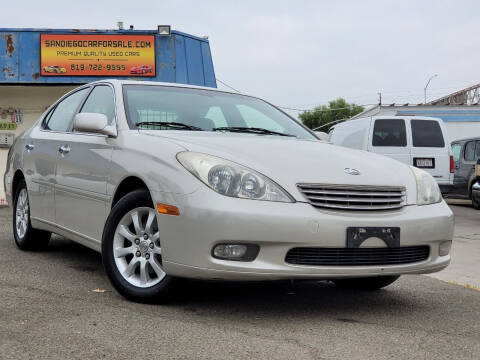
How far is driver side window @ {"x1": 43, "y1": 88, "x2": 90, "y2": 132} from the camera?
5758 mm

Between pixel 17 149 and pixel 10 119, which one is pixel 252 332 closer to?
pixel 17 149

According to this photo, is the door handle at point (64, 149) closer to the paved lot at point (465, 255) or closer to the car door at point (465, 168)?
the paved lot at point (465, 255)

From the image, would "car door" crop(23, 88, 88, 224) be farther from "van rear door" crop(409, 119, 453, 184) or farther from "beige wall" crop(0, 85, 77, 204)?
"beige wall" crop(0, 85, 77, 204)

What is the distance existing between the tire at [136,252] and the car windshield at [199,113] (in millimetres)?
722

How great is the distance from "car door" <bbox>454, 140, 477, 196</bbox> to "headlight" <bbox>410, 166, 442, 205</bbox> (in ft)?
36.8

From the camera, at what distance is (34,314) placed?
3812 millimetres

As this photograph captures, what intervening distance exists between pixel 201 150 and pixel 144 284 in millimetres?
891

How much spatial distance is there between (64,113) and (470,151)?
1164 cm

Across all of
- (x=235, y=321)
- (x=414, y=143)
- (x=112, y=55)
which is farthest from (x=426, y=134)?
(x=235, y=321)

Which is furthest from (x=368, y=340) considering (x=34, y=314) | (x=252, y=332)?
(x=34, y=314)

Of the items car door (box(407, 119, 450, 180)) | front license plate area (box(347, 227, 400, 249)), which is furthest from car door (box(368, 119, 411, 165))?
front license plate area (box(347, 227, 400, 249))

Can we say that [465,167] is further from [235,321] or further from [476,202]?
[235,321]

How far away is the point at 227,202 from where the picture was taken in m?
3.68

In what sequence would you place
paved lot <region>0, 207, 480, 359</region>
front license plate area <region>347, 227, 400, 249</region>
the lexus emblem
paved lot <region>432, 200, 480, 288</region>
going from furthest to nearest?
paved lot <region>432, 200, 480, 288</region> → the lexus emblem → front license plate area <region>347, 227, 400, 249</region> → paved lot <region>0, 207, 480, 359</region>
